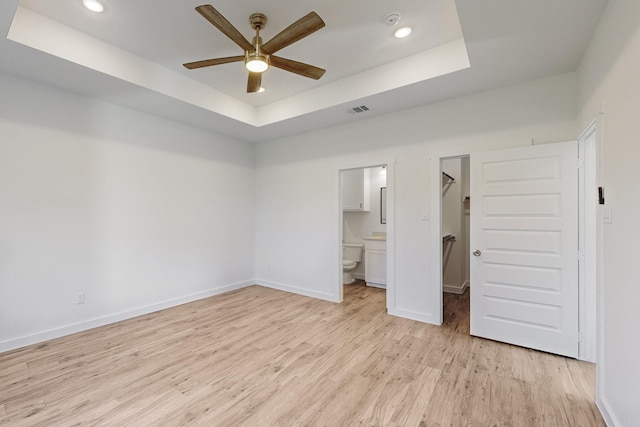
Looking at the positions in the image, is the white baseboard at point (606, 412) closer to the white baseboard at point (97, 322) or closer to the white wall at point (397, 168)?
the white wall at point (397, 168)

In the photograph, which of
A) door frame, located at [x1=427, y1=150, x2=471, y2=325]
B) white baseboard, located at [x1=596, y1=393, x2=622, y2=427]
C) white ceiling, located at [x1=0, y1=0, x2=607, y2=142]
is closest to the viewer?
white baseboard, located at [x1=596, y1=393, x2=622, y2=427]

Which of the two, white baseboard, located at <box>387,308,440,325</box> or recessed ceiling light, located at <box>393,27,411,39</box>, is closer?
recessed ceiling light, located at <box>393,27,411,39</box>

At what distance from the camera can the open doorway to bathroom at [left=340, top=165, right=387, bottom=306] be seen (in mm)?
5152

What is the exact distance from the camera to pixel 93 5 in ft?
7.46

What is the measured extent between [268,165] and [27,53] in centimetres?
319

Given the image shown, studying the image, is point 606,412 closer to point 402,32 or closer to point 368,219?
point 402,32

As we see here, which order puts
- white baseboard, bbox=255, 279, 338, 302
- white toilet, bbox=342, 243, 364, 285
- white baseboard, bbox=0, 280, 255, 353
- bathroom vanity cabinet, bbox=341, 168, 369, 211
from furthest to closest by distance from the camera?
1. bathroom vanity cabinet, bbox=341, 168, 369, 211
2. white toilet, bbox=342, 243, 364, 285
3. white baseboard, bbox=255, 279, 338, 302
4. white baseboard, bbox=0, 280, 255, 353

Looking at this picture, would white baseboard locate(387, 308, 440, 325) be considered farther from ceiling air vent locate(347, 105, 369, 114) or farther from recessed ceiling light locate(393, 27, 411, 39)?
recessed ceiling light locate(393, 27, 411, 39)

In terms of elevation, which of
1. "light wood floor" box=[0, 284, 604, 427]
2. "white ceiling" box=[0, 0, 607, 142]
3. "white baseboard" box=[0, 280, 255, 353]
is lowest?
"light wood floor" box=[0, 284, 604, 427]

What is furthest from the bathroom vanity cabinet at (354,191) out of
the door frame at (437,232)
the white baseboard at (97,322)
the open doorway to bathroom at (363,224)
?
the white baseboard at (97,322)

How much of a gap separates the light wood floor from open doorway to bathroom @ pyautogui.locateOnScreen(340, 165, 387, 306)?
68.8 inches

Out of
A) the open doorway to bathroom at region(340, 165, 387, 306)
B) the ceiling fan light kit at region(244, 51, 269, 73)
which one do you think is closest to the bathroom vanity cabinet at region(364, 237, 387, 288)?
the open doorway to bathroom at region(340, 165, 387, 306)

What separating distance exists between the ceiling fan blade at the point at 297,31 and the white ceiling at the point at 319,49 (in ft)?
1.18

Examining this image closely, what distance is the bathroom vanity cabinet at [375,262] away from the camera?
5.00 m
